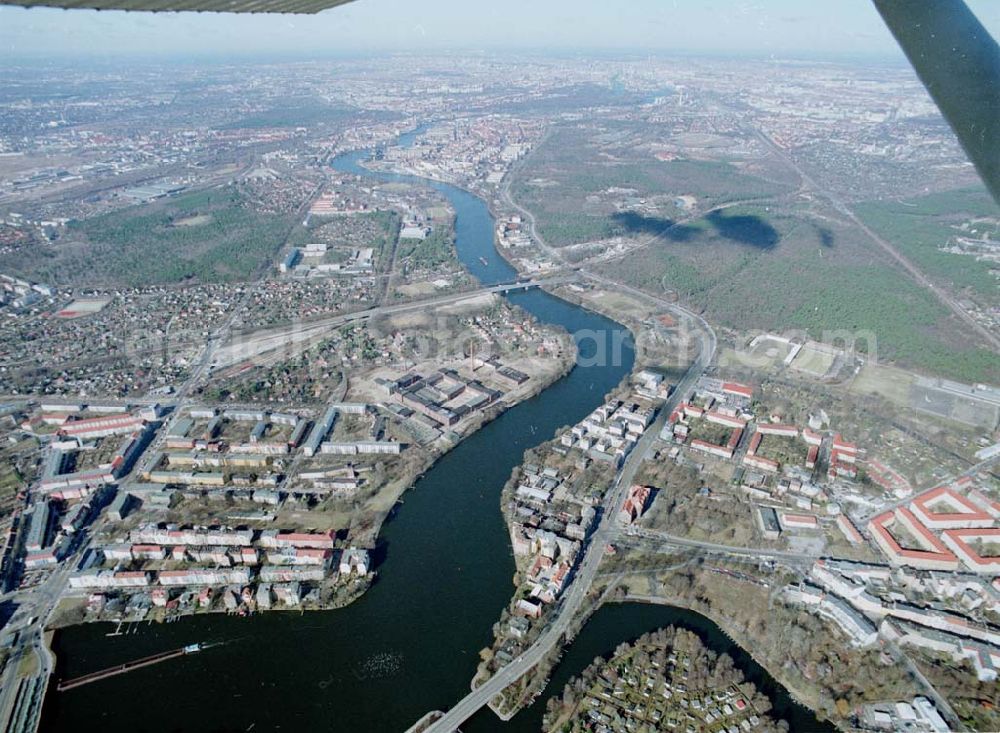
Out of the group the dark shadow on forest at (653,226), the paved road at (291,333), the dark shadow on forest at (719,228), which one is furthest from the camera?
the dark shadow on forest at (653,226)

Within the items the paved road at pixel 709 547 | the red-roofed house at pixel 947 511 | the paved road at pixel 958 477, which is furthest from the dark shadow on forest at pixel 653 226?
the paved road at pixel 709 547

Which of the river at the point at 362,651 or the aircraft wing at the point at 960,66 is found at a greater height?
the aircraft wing at the point at 960,66

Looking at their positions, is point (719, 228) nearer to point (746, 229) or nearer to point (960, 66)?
point (746, 229)

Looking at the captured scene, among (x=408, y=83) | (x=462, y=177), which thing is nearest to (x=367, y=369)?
(x=462, y=177)

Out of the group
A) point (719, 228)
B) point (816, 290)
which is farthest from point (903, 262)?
point (719, 228)

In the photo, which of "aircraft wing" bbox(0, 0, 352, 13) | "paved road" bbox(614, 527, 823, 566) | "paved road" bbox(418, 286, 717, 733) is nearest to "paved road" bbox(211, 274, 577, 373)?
"paved road" bbox(418, 286, 717, 733)

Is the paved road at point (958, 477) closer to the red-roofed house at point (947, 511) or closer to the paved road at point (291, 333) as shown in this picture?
the red-roofed house at point (947, 511)
